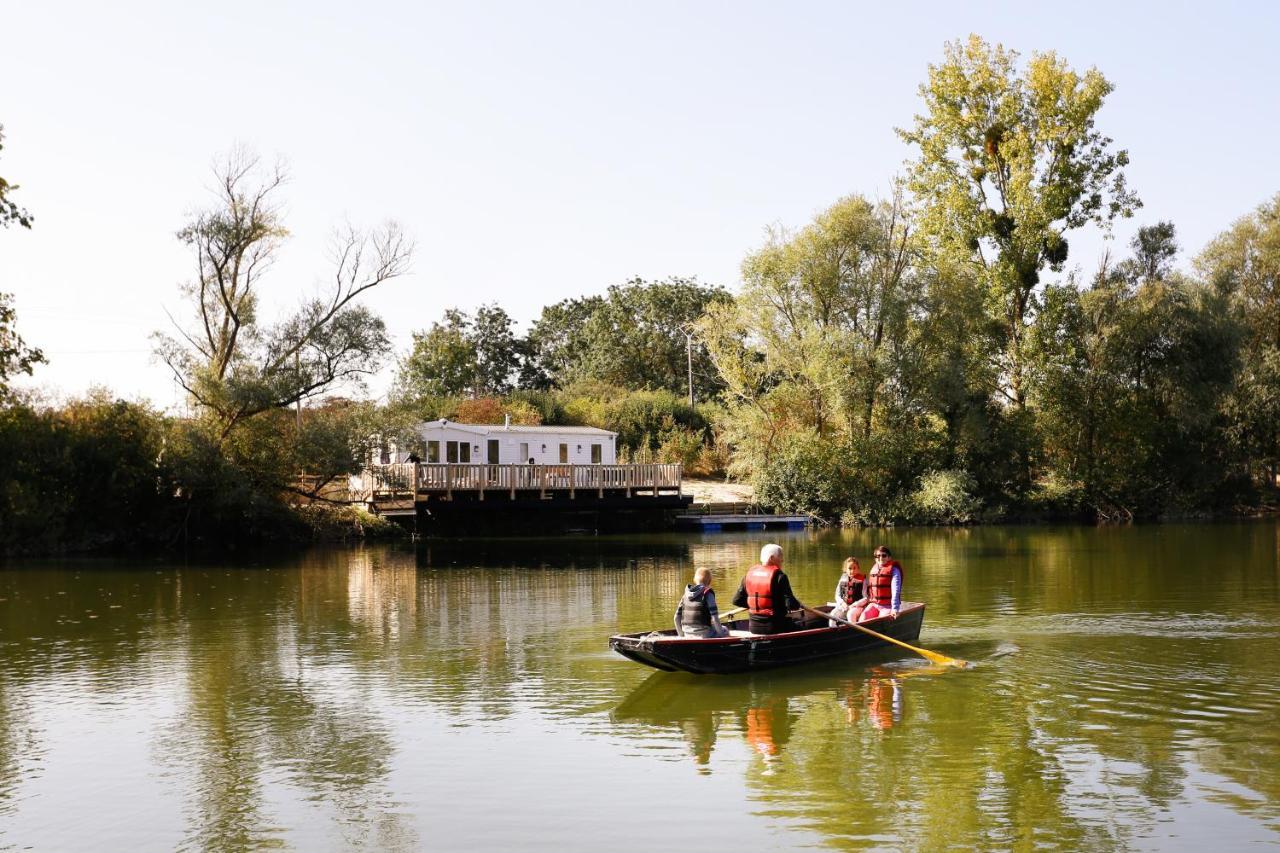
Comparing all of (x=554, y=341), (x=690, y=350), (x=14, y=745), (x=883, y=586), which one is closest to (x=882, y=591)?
(x=883, y=586)

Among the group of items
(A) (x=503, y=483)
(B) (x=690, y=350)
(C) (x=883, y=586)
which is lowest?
(C) (x=883, y=586)

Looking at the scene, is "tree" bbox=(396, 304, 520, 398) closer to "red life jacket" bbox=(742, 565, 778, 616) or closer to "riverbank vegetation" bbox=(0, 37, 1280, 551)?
"riverbank vegetation" bbox=(0, 37, 1280, 551)

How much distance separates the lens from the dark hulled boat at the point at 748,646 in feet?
51.8

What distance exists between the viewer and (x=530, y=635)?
21219 mm

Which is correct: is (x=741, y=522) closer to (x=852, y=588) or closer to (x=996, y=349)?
(x=996, y=349)

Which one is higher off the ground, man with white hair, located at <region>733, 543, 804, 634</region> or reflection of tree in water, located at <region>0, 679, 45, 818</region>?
man with white hair, located at <region>733, 543, 804, 634</region>

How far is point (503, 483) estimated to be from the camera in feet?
161

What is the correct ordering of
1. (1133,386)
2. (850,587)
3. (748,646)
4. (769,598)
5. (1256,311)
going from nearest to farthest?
(748,646) → (769,598) → (850,587) → (1133,386) → (1256,311)

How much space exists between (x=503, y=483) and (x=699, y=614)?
109 feet

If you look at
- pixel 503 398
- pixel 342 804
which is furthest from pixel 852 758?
pixel 503 398

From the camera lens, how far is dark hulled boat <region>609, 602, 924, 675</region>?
15789 millimetres

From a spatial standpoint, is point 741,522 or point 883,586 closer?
point 883,586

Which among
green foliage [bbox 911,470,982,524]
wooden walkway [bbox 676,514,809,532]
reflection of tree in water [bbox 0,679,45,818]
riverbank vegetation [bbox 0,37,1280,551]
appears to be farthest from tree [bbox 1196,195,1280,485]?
reflection of tree in water [bbox 0,679,45,818]

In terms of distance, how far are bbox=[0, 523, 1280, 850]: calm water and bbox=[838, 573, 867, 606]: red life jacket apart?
1.31 m
